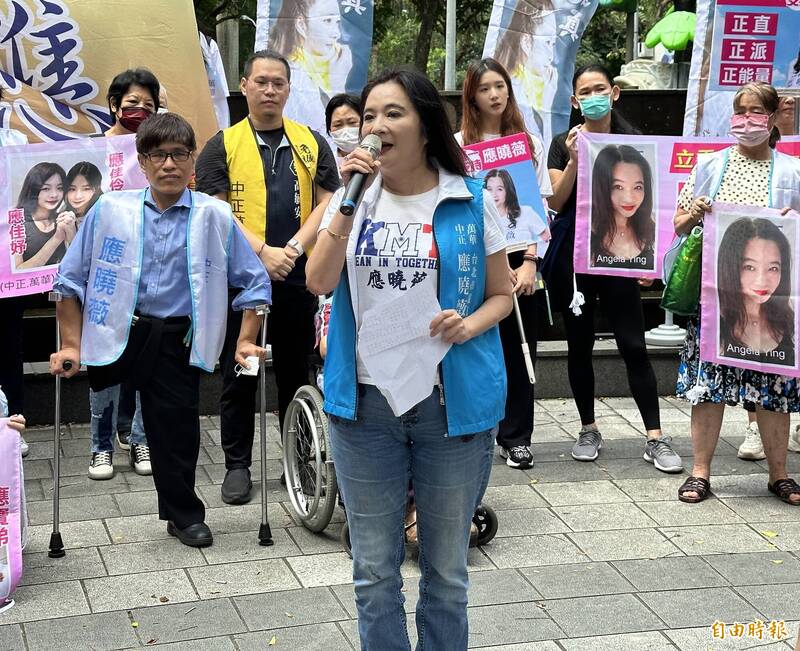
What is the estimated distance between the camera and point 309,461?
559 centimetres

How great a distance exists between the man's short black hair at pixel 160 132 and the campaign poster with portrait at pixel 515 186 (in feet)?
5.63

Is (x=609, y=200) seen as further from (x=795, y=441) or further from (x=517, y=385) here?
(x=795, y=441)

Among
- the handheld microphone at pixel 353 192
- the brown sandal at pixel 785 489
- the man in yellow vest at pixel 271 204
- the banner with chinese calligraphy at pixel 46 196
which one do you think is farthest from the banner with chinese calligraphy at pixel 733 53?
the handheld microphone at pixel 353 192

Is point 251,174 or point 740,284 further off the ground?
point 251,174

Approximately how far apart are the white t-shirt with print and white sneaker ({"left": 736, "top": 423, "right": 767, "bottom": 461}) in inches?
150

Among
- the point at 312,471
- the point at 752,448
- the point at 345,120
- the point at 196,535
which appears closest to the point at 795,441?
the point at 752,448

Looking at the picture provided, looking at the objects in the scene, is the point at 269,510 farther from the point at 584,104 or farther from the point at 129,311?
the point at 584,104

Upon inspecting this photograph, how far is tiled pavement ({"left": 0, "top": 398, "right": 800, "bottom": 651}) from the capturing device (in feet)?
14.4

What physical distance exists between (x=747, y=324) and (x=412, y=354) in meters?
2.94

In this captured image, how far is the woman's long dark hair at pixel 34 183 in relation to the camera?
605 centimetres

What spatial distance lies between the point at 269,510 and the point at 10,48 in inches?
119

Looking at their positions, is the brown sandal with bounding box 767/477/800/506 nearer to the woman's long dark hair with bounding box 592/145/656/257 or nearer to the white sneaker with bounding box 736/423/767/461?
the white sneaker with bounding box 736/423/767/461

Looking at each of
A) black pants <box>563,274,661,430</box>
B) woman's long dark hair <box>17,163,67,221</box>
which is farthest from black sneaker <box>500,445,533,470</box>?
woman's long dark hair <box>17,163,67,221</box>

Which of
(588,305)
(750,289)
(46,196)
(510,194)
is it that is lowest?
(588,305)
